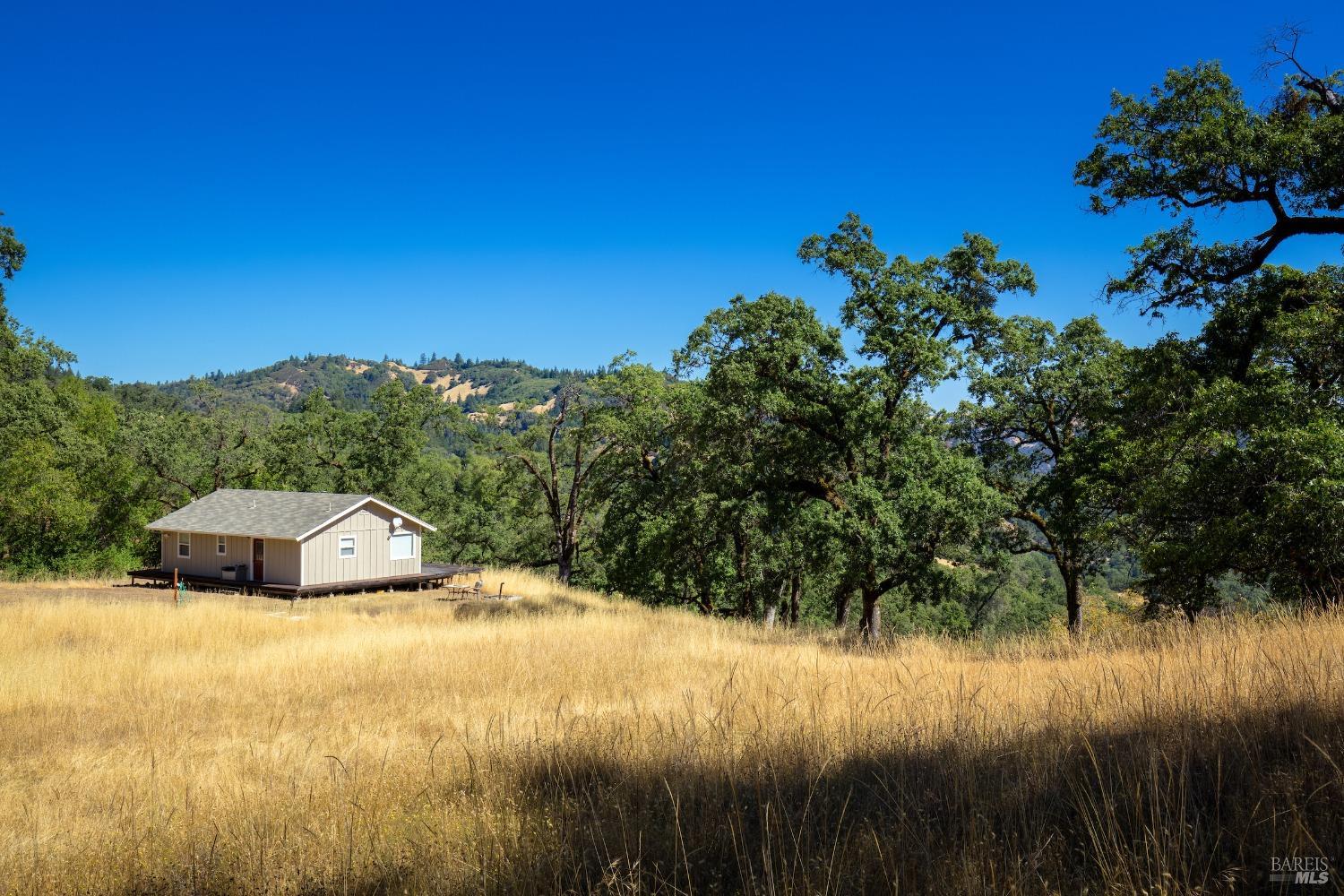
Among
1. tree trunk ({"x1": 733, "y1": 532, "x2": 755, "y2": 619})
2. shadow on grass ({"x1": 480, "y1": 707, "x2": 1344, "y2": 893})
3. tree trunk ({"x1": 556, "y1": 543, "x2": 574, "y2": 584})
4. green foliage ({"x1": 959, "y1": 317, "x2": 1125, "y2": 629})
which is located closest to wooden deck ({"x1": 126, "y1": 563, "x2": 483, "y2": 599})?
tree trunk ({"x1": 556, "y1": 543, "x2": 574, "y2": 584})

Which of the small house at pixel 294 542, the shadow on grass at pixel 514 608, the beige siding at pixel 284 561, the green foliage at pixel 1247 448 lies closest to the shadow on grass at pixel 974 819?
the green foliage at pixel 1247 448

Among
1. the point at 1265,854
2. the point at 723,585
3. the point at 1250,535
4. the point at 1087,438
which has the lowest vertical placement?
the point at 723,585

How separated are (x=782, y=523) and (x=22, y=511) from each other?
38.2 metres

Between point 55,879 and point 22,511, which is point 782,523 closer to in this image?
point 55,879

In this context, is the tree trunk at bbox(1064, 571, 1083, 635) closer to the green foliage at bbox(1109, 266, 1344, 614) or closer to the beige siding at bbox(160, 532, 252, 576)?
the green foliage at bbox(1109, 266, 1344, 614)

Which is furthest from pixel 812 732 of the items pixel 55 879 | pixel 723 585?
pixel 723 585

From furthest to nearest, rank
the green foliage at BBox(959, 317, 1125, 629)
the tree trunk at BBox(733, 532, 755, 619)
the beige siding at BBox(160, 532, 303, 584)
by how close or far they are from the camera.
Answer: the beige siding at BBox(160, 532, 303, 584) → the tree trunk at BBox(733, 532, 755, 619) → the green foliage at BBox(959, 317, 1125, 629)

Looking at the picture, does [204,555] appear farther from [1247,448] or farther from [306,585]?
[1247,448]

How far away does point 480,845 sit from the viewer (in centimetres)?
397

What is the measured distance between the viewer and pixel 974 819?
3.51 m

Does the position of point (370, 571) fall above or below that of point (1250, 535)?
below

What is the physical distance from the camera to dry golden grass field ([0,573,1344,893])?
3.31 meters

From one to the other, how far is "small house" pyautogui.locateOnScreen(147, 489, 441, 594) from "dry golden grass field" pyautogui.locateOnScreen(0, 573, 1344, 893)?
21919 millimetres

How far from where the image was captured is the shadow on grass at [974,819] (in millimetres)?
3059
